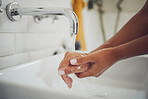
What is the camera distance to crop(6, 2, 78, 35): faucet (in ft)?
1.26

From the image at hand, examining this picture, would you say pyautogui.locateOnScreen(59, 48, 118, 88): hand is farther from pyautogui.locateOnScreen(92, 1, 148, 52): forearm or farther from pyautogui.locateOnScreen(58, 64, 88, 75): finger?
pyautogui.locateOnScreen(92, 1, 148, 52): forearm

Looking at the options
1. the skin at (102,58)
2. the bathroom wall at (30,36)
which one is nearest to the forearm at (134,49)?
the skin at (102,58)

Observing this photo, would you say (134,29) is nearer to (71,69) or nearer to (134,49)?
(134,49)

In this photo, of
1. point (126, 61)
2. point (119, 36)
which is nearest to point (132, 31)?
point (119, 36)

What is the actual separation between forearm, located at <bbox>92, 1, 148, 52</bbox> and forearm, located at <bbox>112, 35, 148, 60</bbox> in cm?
15

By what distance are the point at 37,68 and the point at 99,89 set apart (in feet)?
0.92

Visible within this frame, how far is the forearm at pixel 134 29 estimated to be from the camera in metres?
0.53

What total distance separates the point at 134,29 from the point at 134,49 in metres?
0.18

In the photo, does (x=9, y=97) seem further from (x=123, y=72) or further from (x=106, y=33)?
(x=106, y=33)

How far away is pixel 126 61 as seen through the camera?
25.6 inches

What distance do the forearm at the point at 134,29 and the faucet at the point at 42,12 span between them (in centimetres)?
25

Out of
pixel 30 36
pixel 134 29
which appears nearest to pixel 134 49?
pixel 134 29

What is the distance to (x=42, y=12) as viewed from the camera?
420mm

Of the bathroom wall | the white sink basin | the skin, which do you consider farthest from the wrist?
the bathroom wall
